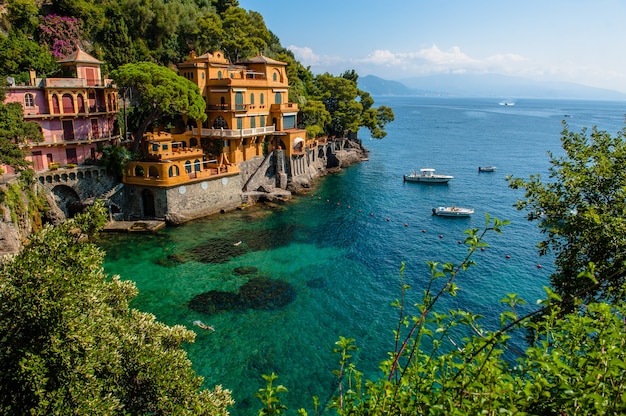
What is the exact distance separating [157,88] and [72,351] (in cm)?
3232

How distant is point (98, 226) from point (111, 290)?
3.13m

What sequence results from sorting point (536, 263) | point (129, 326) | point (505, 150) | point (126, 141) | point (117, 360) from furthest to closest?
point (505, 150), point (126, 141), point (536, 263), point (129, 326), point (117, 360)

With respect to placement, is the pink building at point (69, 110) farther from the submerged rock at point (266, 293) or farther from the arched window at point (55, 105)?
the submerged rock at point (266, 293)

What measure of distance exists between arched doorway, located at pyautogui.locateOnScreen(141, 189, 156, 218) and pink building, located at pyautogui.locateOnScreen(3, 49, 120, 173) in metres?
5.92

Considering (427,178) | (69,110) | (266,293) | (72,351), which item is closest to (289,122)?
(427,178)

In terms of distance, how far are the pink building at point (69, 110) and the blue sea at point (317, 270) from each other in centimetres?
995

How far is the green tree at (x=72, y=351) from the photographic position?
880cm

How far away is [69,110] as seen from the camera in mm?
37250

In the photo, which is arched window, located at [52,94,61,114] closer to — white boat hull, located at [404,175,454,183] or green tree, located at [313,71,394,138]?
green tree, located at [313,71,394,138]

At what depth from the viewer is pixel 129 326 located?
12.3 meters

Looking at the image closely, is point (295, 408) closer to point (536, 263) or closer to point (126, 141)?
point (536, 263)

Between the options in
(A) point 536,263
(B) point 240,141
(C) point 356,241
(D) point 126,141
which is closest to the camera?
(A) point 536,263

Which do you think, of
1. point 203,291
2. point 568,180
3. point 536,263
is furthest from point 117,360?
point 536,263

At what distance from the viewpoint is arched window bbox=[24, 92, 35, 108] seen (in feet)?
115
